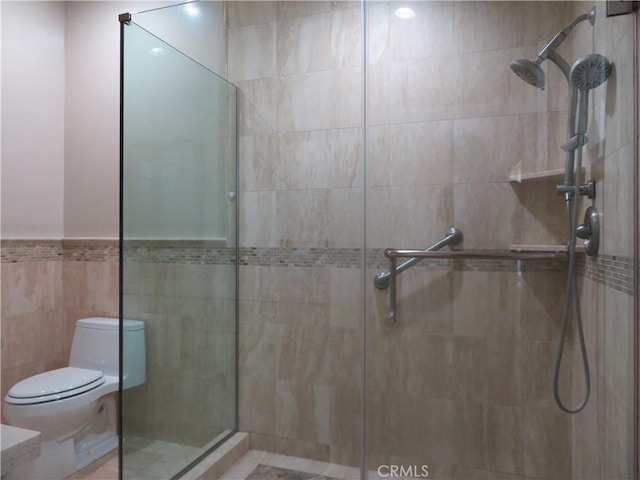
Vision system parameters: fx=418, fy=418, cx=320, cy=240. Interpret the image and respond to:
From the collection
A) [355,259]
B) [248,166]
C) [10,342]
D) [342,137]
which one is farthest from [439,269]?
[10,342]

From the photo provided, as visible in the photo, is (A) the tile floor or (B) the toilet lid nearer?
(A) the tile floor

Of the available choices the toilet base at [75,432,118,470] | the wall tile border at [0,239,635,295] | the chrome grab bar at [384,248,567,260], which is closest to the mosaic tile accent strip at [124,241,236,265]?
the wall tile border at [0,239,635,295]

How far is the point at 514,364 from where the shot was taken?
139cm

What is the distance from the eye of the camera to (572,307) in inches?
52.6

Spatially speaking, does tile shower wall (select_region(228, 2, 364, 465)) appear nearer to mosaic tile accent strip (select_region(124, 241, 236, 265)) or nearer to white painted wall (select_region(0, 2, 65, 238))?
mosaic tile accent strip (select_region(124, 241, 236, 265))

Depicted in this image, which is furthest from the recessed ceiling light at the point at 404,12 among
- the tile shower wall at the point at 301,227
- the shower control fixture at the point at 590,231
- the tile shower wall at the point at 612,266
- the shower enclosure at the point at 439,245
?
the shower control fixture at the point at 590,231

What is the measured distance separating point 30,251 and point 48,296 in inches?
10.8

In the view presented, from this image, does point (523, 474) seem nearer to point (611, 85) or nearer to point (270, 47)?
point (611, 85)

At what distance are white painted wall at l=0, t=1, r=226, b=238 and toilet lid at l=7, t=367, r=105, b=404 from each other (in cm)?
77

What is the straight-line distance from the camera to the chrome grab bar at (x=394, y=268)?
1.41 metres

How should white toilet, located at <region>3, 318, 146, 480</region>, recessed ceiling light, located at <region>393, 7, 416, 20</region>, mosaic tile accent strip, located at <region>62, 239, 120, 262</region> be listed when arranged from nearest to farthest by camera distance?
recessed ceiling light, located at <region>393, 7, 416, 20</region> < white toilet, located at <region>3, 318, 146, 480</region> < mosaic tile accent strip, located at <region>62, 239, 120, 262</region>

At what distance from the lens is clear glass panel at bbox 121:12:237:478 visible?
5.42 ft

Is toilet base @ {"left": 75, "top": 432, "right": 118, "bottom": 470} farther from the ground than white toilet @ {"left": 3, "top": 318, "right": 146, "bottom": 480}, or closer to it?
closer to it

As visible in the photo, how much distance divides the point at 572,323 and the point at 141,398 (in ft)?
5.24
